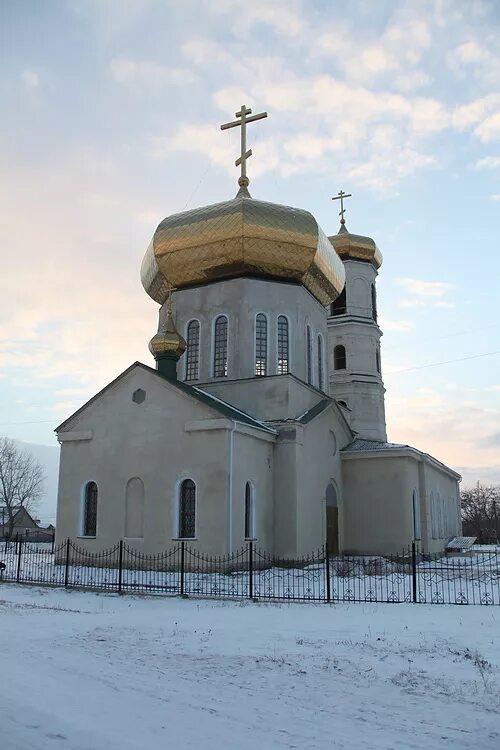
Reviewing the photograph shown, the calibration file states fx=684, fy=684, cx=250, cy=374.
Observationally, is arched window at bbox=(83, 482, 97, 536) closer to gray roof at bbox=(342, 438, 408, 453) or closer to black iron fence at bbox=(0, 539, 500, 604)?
black iron fence at bbox=(0, 539, 500, 604)

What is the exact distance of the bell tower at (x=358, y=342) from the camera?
3120cm

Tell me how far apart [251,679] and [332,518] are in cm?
1712

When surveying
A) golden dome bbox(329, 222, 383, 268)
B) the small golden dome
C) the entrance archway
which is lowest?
the entrance archway

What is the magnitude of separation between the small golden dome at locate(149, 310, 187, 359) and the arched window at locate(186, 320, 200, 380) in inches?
59.8

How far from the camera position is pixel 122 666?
7.58 metres

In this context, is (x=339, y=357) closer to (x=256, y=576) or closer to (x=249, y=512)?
(x=249, y=512)

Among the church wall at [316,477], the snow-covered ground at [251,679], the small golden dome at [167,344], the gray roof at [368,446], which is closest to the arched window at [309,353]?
the church wall at [316,477]

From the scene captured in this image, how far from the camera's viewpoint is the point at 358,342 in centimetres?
3181

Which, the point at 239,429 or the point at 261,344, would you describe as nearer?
the point at 239,429

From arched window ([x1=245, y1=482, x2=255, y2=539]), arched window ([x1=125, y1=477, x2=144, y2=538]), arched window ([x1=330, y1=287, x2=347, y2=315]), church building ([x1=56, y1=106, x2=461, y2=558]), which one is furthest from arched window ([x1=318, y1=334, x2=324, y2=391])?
arched window ([x1=125, y1=477, x2=144, y2=538])

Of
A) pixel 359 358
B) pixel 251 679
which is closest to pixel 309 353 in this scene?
pixel 359 358

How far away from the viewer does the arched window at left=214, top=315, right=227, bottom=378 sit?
23906 millimetres

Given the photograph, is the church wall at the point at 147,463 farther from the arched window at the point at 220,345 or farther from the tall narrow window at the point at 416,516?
the tall narrow window at the point at 416,516

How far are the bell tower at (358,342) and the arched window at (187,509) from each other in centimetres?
1312
